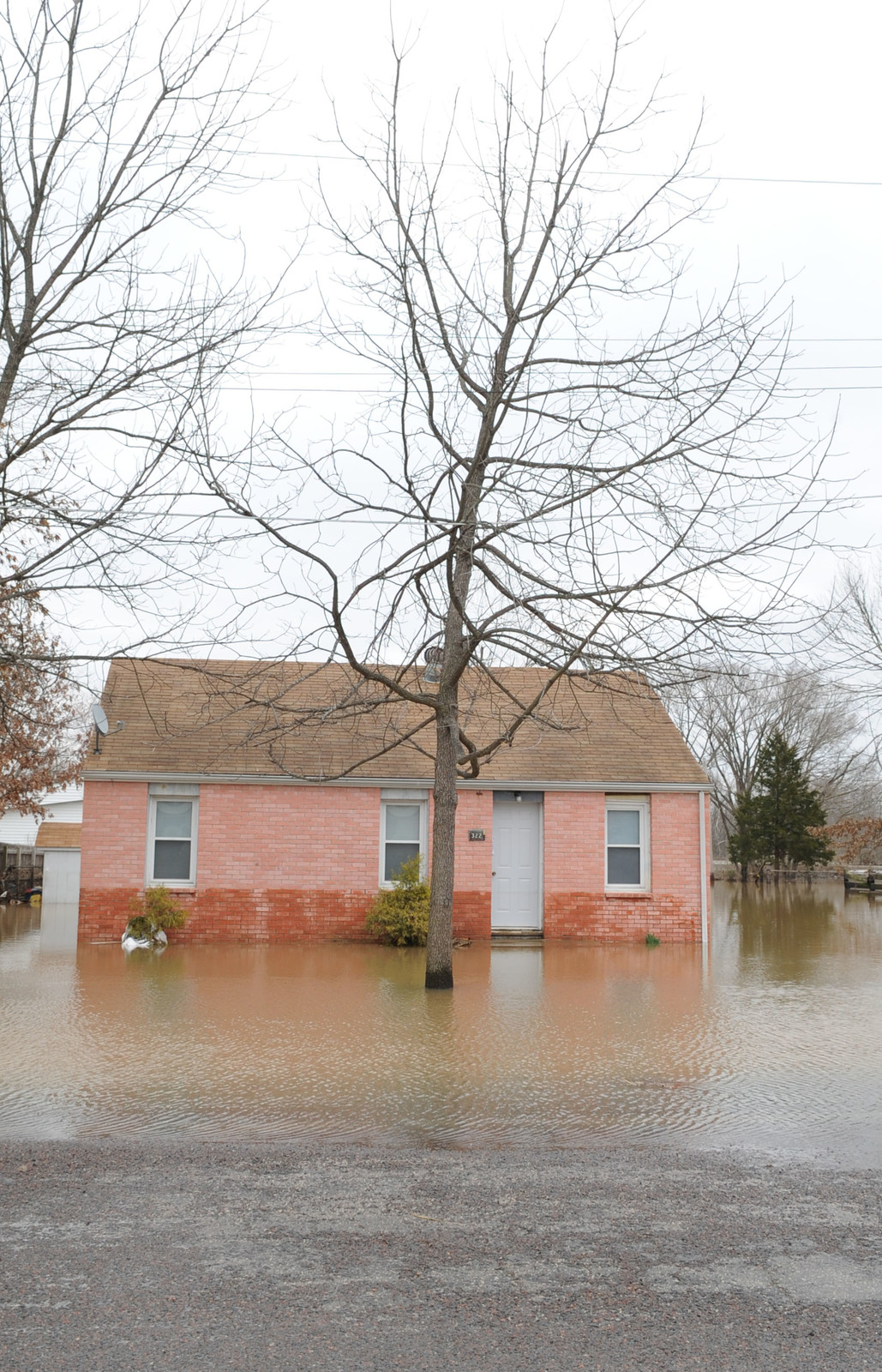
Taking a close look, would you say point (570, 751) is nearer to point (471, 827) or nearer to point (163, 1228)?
point (471, 827)

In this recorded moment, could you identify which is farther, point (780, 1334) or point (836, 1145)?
point (836, 1145)

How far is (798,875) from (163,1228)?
44.4 metres

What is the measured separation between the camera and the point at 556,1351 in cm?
377

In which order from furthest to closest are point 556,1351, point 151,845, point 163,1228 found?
point 151,845
point 163,1228
point 556,1351

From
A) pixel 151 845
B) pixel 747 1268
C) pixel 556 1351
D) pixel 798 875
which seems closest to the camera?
pixel 556 1351

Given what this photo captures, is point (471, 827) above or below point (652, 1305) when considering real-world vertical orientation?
above

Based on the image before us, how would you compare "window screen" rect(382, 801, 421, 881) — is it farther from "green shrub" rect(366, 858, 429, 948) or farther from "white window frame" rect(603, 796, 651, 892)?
"white window frame" rect(603, 796, 651, 892)

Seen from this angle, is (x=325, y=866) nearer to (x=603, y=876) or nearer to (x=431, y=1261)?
(x=603, y=876)

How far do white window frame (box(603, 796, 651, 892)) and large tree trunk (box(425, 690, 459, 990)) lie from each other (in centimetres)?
695

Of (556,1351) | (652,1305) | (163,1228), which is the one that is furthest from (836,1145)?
(163,1228)

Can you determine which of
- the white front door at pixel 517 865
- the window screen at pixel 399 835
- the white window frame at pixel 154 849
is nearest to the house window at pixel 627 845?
the white front door at pixel 517 865

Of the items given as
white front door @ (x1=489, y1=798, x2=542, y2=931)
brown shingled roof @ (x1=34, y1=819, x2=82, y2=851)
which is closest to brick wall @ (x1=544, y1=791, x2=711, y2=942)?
white front door @ (x1=489, y1=798, x2=542, y2=931)

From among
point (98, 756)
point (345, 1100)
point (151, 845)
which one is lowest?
point (345, 1100)

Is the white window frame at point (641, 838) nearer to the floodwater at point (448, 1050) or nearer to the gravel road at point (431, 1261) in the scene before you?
the floodwater at point (448, 1050)
